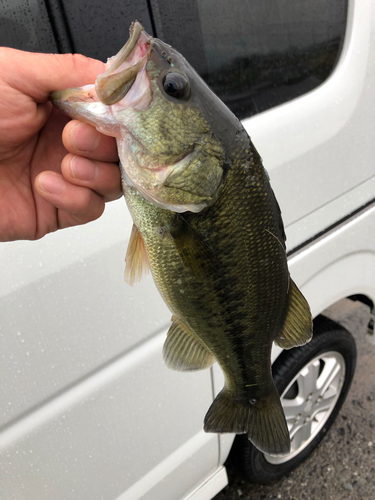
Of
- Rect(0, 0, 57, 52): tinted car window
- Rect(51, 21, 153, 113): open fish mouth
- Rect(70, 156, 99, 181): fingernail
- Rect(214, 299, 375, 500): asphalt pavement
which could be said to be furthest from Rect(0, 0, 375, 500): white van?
Rect(51, 21, 153, 113): open fish mouth

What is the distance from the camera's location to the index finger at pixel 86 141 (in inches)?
38.5

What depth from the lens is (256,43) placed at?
180 centimetres

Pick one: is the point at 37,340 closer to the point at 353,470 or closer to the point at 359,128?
the point at 359,128

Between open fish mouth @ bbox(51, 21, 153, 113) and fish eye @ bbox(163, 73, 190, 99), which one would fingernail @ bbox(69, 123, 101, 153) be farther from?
fish eye @ bbox(163, 73, 190, 99)

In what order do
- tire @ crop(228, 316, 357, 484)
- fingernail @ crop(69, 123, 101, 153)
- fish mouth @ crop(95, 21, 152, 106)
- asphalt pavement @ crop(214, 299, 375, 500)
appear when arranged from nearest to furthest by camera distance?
fish mouth @ crop(95, 21, 152, 106)
fingernail @ crop(69, 123, 101, 153)
tire @ crop(228, 316, 357, 484)
asphalt pavement @ crop(214, 299, 375, 500)

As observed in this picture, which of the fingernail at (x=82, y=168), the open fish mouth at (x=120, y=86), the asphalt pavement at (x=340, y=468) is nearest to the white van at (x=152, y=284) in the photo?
the asphalt pavement at (x=340, y=468)

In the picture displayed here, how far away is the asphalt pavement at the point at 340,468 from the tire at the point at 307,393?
0.13 meters

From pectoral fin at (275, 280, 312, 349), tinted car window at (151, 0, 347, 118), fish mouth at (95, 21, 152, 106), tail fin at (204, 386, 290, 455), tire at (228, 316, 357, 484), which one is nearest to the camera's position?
fish mouth at (95, 21, 152, 106)

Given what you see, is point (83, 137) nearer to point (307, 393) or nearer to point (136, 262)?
point (136, 262)

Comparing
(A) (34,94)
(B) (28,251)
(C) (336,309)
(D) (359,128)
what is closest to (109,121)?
(A) (34,94)

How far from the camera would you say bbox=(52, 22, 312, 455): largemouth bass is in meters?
0.92

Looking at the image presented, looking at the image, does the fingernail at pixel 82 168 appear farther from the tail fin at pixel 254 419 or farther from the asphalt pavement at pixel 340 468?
the asphalt pavement at pixel 340 468

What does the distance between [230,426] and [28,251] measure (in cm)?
85

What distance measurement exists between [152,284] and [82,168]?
0.63 m
